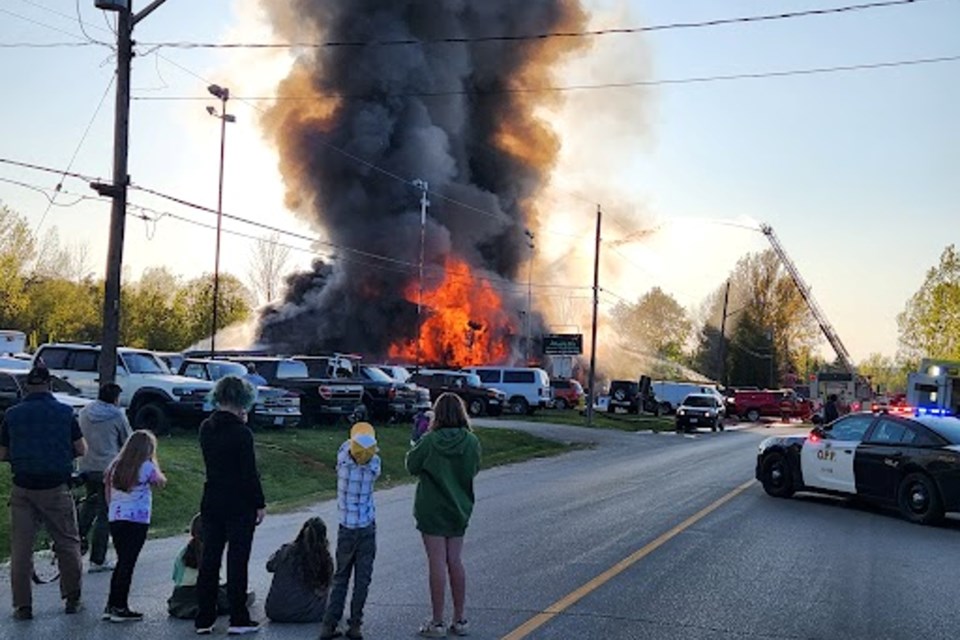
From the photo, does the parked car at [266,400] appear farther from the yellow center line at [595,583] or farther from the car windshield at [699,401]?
the car windshield at [699,401]

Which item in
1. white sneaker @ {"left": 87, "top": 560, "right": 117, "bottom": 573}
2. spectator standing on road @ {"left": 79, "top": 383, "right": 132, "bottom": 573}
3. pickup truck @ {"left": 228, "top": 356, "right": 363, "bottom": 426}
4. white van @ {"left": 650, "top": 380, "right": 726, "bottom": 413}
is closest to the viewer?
white sneaker @ {"left": 87, "top": 560, "right": 117, "bottom": 573}

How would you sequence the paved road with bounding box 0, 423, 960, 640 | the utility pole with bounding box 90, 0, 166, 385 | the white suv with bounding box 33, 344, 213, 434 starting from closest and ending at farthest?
the paved road with bounding box 0, 423, 960, 640
the utility pole with bounding box 90, 0, 166, 385
the white suv with bounding box 33, 344, 213, 434

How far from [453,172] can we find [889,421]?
2180 inches

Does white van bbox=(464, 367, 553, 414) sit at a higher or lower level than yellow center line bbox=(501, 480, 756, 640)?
higher

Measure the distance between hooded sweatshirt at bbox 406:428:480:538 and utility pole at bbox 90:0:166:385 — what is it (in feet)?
33.3

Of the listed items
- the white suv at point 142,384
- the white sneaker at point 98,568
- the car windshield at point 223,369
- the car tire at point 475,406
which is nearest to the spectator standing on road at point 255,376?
the car windshield at point 223,369

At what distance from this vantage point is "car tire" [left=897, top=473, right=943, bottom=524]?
13893mm

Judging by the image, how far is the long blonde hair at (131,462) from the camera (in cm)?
789

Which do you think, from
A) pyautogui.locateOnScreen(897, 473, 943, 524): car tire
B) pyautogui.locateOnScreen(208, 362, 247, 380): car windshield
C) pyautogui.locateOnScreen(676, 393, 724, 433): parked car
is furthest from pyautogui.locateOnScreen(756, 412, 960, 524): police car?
pyautogui.locateOnScreen(676, 393, 724, 433): parked car

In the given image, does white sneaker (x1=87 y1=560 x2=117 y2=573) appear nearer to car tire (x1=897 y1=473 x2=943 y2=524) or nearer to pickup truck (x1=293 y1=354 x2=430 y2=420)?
car tire (x1=897 y1=473 x2=943 y2=524)

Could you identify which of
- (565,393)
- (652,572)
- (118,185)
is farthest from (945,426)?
(565,393)

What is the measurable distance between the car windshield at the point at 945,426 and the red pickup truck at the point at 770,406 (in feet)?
156

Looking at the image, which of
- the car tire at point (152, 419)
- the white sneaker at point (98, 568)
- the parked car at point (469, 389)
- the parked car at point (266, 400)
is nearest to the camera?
the white sneaker at point (98, 568)

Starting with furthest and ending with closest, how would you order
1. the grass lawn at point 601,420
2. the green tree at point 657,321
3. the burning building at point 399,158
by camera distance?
1. the green tree at point 657,321
2. the burning building at point 399,158
3. the grass lawn at point 601,420
